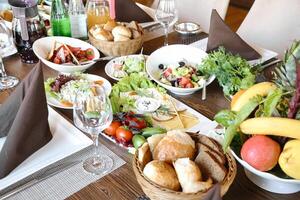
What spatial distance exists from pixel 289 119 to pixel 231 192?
0.20 metres

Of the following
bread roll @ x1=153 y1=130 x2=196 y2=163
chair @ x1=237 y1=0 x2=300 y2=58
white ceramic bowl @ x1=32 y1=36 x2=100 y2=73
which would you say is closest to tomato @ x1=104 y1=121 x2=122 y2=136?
bread roll @ x1=153 y1=130 x2=196 y2=163

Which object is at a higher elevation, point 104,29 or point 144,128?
point 104,29

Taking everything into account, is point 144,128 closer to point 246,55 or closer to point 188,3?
point 246,55

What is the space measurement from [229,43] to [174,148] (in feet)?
2.16

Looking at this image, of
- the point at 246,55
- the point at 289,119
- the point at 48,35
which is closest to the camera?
the point at 289,119

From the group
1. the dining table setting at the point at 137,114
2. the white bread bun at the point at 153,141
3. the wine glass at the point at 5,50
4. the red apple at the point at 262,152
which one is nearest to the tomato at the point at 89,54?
the dining table setting at the point at 137,114

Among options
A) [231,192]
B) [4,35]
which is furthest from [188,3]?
[231,192]

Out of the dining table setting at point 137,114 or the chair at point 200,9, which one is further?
the chair at point 200,9

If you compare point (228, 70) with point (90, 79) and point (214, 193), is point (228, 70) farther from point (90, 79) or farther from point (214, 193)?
point (214, 193)

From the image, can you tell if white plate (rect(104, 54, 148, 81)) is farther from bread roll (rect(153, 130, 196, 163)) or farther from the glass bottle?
bread roll (rect(153, 130, 196, 163))

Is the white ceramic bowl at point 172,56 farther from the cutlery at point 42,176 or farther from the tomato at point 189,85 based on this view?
the cutlery at point 42,176

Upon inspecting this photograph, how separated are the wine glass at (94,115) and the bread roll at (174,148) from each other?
0.15 m

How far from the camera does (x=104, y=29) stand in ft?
4.32

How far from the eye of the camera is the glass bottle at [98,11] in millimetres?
1445
